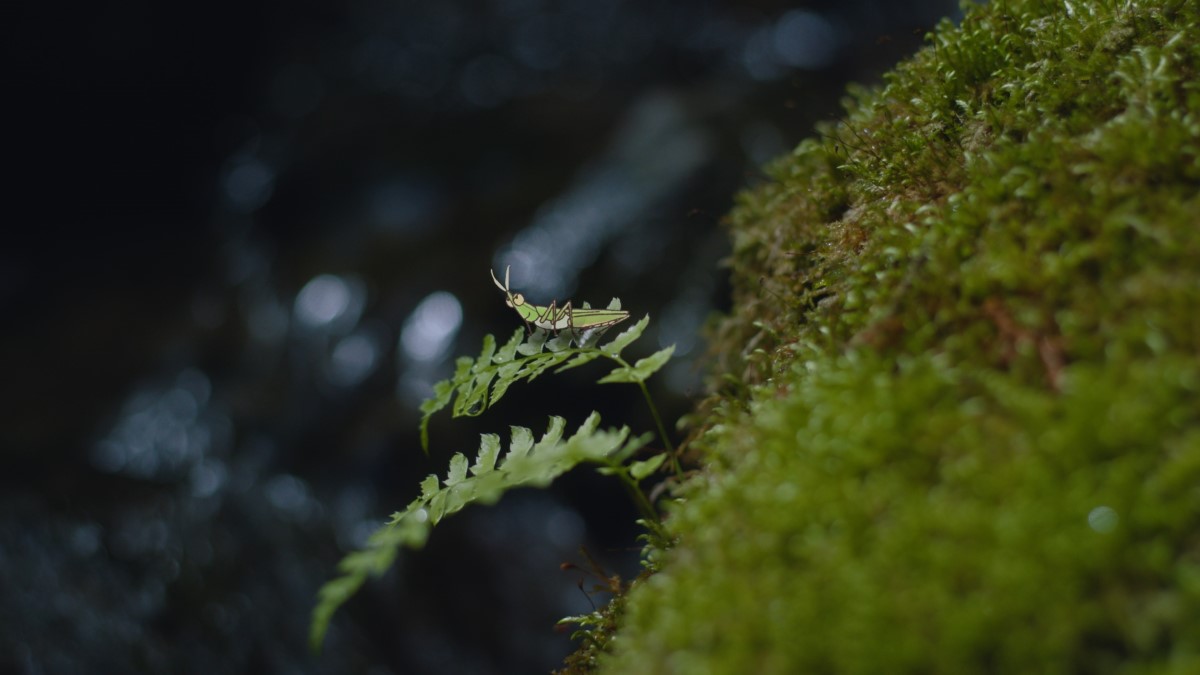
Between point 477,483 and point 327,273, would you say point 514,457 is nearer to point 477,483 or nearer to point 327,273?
point 477,483

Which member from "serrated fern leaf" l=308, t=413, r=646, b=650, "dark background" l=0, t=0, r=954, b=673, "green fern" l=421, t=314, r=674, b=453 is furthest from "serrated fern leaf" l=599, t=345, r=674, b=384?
"dark background" l=0, t=0, r=954, b=673

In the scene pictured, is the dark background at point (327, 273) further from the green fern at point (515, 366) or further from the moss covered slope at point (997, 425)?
the moss covered slope at point (997, 425)

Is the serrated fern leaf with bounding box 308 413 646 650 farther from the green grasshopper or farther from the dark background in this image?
the dark background

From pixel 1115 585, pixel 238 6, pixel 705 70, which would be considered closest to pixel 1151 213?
pixel 1115 585

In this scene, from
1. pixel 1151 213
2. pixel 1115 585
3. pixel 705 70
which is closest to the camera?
pixel 1115 585

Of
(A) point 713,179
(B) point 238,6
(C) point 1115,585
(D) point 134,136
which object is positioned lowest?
(C) point 1115,585

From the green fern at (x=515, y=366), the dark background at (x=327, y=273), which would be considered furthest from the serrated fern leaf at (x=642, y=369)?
the dark background at (x=327, y=273)

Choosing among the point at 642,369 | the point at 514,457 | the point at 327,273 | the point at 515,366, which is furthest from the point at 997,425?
the point at 327,273

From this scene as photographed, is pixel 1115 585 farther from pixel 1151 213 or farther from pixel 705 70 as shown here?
pixel 705 70
